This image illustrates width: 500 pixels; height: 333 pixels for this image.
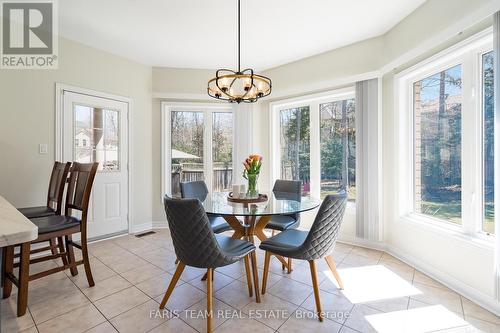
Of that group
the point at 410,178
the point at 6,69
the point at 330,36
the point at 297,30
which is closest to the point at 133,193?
the point at 6,69

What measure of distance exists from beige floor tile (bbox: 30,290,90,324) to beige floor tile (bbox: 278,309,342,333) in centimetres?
161

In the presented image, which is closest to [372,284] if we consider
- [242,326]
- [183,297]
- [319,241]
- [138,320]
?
[319,241]

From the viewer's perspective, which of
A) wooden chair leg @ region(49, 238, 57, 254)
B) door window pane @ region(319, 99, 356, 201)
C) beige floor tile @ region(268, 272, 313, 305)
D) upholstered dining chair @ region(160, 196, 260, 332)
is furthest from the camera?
door window pane @ region(319, 99, 356, 201)

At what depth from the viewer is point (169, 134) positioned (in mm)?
4195

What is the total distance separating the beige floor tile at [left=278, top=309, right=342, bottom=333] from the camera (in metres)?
1.75

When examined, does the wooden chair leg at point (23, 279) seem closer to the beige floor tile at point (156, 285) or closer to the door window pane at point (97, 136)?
the beige floor tile at point (156, 285)

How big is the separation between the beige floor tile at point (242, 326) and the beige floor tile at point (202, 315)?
0.16ft

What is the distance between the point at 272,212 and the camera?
2096mm

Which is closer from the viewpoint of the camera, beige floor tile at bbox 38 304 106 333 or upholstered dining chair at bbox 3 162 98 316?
beige floor tile at bbox 38 304 106 333

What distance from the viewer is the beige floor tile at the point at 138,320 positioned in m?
1.76

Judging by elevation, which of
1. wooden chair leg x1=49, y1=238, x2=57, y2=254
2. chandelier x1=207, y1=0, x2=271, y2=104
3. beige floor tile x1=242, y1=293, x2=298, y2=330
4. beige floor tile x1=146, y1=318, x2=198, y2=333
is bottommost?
beige floor tile x1=146, y1=318, x2=198, y2=333

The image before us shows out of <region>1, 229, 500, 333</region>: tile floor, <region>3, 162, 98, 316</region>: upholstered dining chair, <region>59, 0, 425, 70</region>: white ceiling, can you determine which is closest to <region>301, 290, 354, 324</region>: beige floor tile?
<region>1, 229, 500, 333</region>: tile floor

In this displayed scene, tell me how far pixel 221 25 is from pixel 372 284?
10.2 feet

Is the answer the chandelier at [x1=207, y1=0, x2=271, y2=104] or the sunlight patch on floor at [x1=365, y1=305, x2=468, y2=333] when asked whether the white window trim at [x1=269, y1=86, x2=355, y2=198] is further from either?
the sunlight patch on floor at [x1=365, y1=305, x2=468, y2=333]
